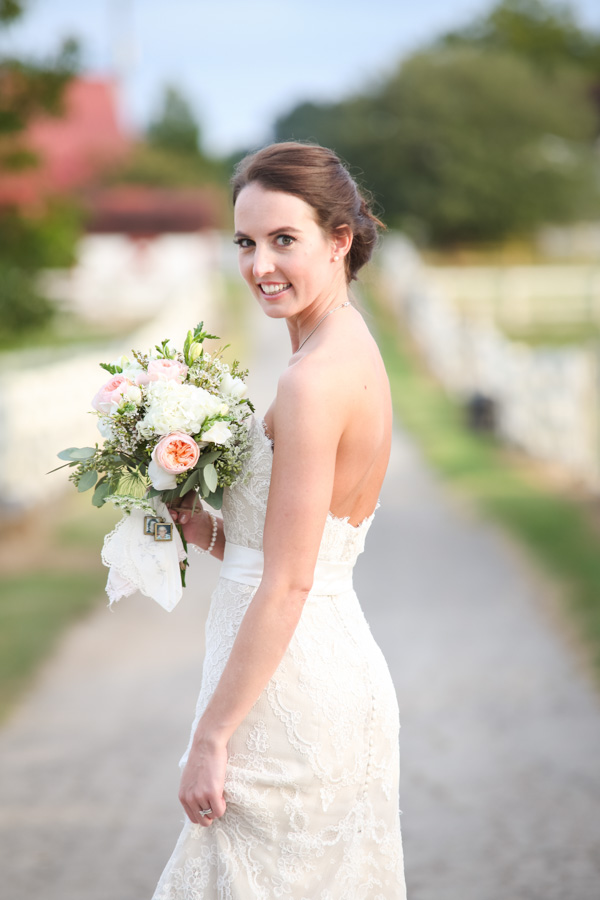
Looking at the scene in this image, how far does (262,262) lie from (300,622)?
803 millimetres

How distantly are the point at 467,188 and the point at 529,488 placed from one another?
38.6 meters

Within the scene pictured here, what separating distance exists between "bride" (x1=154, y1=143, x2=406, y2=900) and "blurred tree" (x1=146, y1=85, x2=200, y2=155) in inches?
3360

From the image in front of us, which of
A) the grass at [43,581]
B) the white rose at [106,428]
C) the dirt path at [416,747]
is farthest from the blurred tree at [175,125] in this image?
the white rose at [106,428]

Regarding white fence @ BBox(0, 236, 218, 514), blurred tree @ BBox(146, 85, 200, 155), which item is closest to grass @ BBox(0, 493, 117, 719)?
white fence @ BBox(0, 236, 218, 514)

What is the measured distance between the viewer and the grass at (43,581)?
630 cm

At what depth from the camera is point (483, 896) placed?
12.2 ft

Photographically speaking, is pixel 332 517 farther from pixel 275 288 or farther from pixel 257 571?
pixel 275 288

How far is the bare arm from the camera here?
2.15 m

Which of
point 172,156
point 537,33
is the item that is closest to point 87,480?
point 172,156

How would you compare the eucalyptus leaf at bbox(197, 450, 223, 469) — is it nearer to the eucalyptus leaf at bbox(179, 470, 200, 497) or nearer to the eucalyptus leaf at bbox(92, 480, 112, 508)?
the eucalyptus leaf at bbox(179, 470, 200, 497)

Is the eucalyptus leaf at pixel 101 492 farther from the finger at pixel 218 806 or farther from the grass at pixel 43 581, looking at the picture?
the grass at pixel 43 581

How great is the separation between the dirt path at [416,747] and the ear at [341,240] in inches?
96.4

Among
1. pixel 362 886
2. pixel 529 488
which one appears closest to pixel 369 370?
pixel 362 886

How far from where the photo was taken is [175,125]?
291ft
